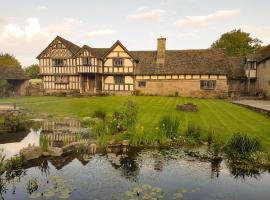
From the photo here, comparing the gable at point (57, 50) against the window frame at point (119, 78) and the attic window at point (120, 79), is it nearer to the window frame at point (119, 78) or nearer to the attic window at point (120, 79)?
the window frame at point (119, 78)

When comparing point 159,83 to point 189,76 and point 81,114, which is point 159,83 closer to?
point 189,76

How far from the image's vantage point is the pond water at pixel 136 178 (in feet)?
35.0

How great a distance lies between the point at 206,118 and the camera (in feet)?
76.7

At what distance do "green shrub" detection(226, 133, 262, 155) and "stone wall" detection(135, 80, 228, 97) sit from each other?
27256 millimetres

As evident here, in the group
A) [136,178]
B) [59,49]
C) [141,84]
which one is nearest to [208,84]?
[141,84]

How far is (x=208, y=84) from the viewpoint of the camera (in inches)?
1660

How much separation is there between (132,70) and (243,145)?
97.3ft

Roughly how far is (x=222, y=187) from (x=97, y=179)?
4.98 meters

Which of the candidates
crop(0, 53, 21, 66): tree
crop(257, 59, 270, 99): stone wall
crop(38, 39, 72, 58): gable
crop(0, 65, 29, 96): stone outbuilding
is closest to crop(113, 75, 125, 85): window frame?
crop(38, 39, 72, 58): gable

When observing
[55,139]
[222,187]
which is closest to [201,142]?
[222,187]

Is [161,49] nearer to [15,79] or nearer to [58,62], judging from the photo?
[58,62]

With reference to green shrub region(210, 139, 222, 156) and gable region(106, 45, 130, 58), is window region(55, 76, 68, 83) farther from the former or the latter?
green shrub region(210, 139, 222, 156)

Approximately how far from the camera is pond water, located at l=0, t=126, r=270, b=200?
10.7 meters

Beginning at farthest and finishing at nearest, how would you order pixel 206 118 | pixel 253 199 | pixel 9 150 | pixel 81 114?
pixel 81 114 < pixel 206 118 < pixel 9 150 < pixel 253 199
